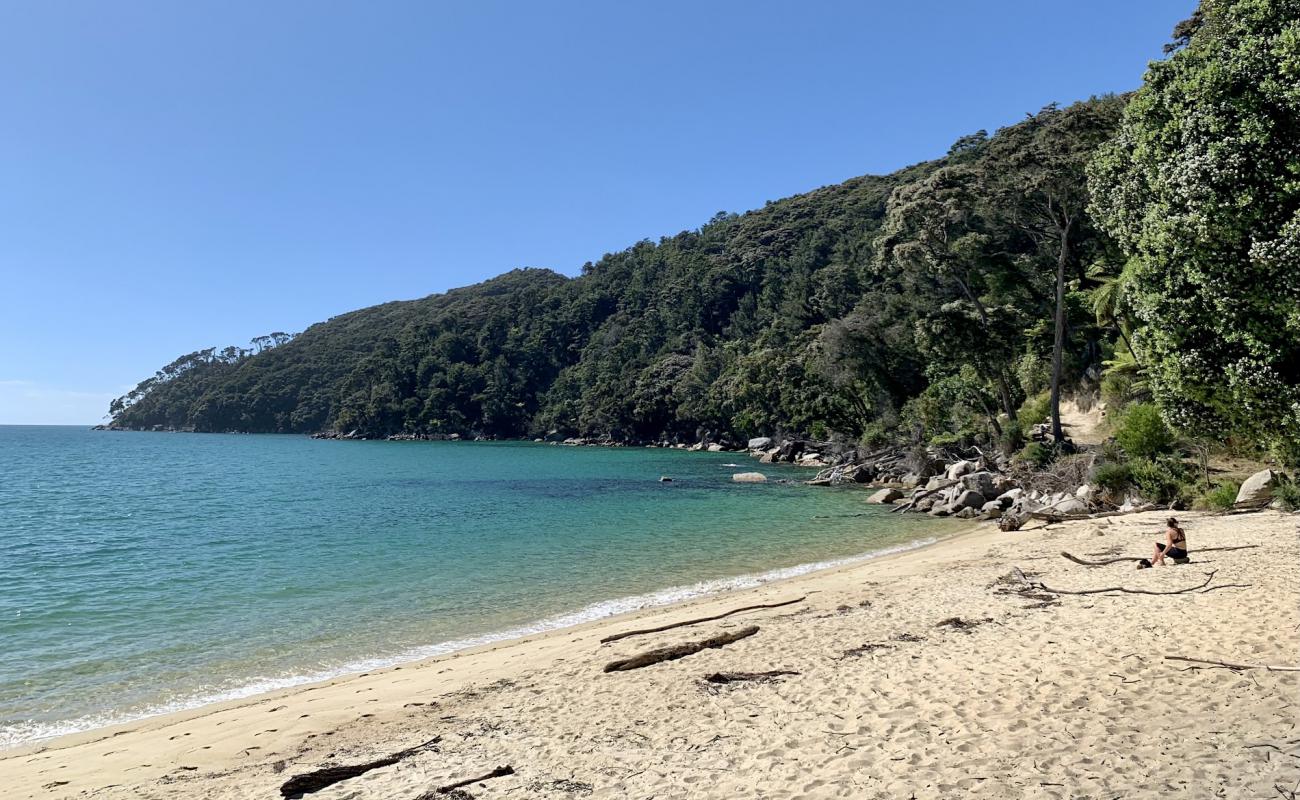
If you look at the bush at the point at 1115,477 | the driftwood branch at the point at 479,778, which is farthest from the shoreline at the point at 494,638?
the bush at the point at 1115,477

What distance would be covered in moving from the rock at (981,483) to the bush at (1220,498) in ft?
32.7

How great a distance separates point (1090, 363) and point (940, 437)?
8954 mm

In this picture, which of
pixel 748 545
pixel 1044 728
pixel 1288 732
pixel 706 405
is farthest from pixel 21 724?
pixel 706 405

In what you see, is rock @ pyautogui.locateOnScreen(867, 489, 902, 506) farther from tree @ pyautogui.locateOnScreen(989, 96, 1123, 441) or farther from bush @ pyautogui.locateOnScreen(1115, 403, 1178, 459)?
bush @ pyautogui.locateOnScreen(1115, 403, 1178, 459)

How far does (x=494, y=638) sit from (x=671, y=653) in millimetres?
4864

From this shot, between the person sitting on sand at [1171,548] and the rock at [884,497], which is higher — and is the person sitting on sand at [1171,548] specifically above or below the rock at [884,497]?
above

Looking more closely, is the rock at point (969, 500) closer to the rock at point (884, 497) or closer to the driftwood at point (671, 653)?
the rock at point (884, 497)

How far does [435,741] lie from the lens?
7.67m

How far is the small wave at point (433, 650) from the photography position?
Result: 9719 millimetres

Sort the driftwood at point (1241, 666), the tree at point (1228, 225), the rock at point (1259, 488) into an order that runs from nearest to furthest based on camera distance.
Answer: the driftwood at point (1241, 666), the tree at point (1228, 225), the rock at point (1259, 488)

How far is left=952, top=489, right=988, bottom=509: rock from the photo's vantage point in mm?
28844

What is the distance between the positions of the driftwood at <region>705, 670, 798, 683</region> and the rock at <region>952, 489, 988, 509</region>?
22707mm

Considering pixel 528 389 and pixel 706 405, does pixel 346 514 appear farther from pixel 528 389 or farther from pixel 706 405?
pixel 528 389

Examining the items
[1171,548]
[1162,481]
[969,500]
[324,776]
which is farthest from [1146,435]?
[324,776]
